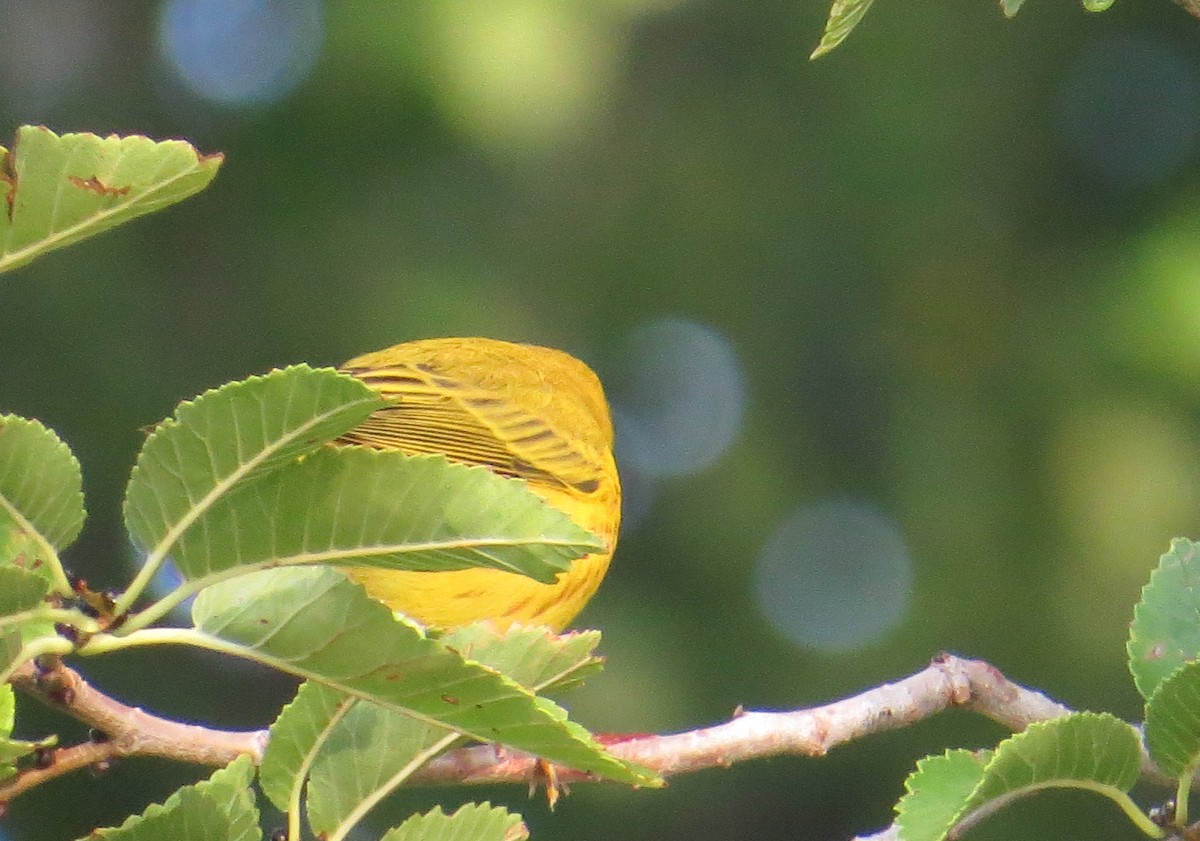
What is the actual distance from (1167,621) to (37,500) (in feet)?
4.11

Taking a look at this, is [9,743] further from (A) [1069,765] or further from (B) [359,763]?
(A) [1069,765]

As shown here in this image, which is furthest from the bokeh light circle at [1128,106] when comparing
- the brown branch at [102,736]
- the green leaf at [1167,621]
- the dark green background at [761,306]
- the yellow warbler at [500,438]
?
the brown branch at [102,736]

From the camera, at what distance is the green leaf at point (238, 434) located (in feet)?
4.03

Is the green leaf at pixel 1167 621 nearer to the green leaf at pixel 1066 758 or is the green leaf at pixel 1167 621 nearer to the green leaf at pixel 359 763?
the green leaf at pixel 1066 758

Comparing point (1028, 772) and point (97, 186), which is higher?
point (97, 186)

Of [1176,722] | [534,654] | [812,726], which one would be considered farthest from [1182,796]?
[534,654]

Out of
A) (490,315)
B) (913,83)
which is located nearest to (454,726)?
(490,315)

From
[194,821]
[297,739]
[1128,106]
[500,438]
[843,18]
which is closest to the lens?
[194,821]

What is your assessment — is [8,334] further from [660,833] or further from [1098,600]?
[1098,600]

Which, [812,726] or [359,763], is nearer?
[359,763]

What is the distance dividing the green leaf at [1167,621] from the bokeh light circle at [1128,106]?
481cm

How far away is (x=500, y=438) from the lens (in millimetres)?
3705

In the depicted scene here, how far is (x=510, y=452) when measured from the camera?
12.1 ft

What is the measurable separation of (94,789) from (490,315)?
2151 mm
